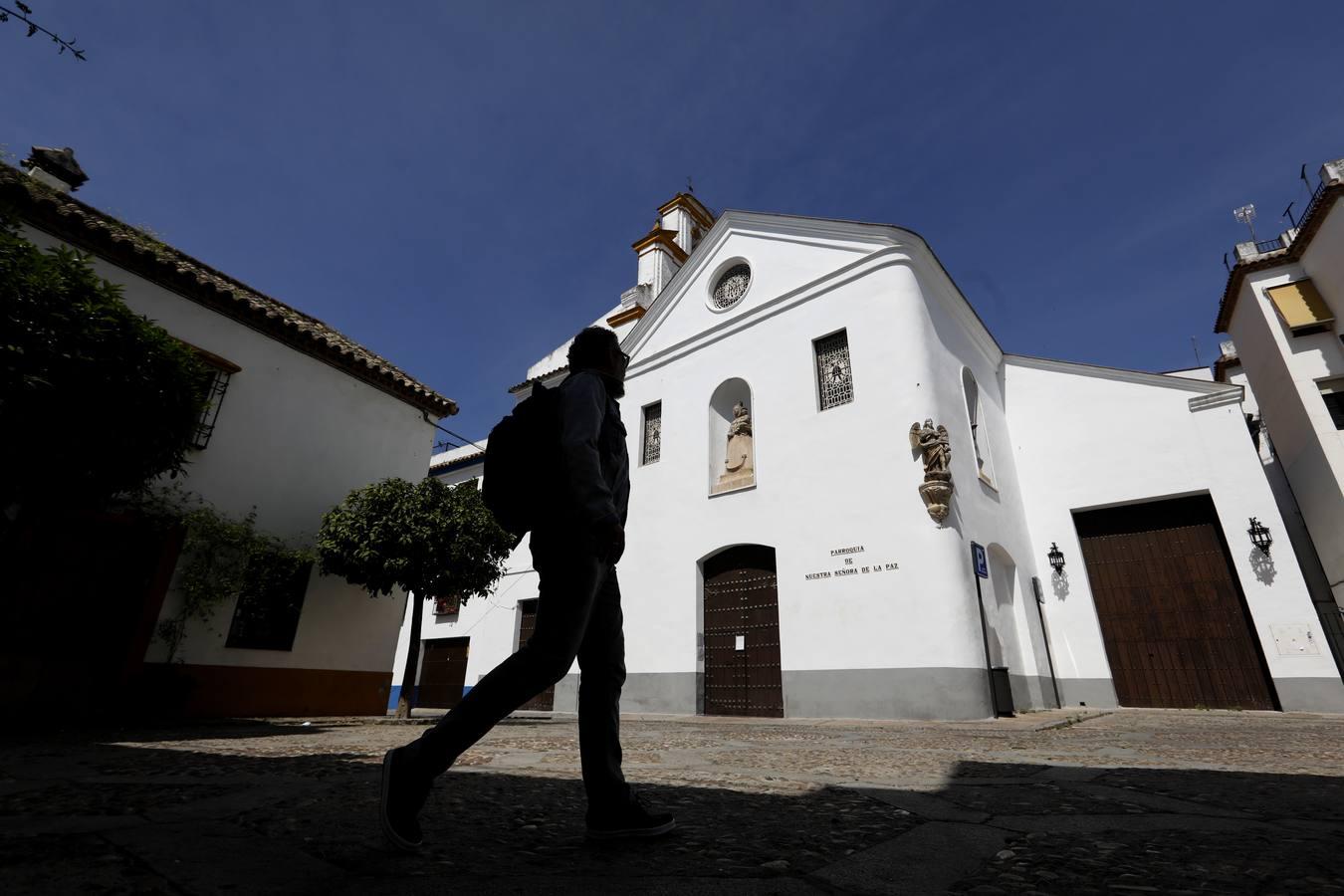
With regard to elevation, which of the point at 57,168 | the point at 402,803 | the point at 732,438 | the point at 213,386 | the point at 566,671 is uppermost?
the point at 57,168

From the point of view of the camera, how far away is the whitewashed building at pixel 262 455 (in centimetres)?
748

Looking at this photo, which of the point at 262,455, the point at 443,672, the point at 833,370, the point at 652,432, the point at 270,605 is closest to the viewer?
the point at 270,605

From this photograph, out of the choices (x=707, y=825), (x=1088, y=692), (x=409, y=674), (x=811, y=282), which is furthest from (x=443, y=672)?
(x=707, y=825)

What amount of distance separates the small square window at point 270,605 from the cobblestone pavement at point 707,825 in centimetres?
445

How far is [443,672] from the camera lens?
662 inches

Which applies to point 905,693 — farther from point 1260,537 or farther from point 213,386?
point 213,386

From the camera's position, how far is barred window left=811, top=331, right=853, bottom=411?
37.7 ft

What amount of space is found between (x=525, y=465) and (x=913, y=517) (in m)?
8.78

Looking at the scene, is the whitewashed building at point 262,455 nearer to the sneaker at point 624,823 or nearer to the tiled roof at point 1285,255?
the sneaker at point 624,823

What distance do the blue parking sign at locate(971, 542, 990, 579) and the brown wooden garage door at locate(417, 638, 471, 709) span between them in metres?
12.7

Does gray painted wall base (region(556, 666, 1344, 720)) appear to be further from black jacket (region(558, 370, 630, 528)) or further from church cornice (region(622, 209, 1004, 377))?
black jacket (region(558, 370, 630, 528))

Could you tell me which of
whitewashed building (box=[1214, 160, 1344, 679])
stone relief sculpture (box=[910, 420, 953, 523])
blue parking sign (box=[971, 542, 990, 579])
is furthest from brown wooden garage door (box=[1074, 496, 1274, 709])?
stone relief sculpture (box=[910, 420, 953, 523])

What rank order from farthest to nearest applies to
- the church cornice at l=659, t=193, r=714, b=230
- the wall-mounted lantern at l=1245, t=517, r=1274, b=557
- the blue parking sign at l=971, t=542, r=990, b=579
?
the church cornice at l=659, t=193, r=714, b=230 < the wall-mounted lantern at l=1245, t=517, r=1274, b=557 < the blue parking sign at l=971, t=542, r=990, b=579

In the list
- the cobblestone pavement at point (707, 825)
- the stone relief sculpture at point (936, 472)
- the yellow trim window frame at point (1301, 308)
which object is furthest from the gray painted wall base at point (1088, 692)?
the yellow trim window frame at point (1301, 308)
